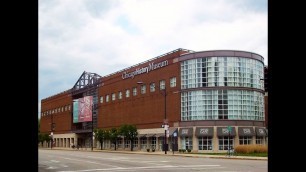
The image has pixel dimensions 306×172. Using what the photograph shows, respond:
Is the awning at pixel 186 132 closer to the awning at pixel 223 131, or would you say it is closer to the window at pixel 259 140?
the awning at pixel 223 131

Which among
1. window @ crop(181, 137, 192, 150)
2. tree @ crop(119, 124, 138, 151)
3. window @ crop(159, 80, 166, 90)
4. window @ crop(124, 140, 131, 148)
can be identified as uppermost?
Answer: window @ crop(159, 80, 166, 90)

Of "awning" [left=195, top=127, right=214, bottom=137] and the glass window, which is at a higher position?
"awning" [left=195, top=127, right=214, bottom=137]

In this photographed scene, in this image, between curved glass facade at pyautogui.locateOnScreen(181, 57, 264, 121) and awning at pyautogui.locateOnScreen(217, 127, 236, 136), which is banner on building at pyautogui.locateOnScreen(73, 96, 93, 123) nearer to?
curved glass facade at pyautogui.locateOnScreen(181, 57, 264, 121)

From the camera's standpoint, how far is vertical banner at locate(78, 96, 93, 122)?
323 ft

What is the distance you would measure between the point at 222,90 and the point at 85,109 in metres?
48.3

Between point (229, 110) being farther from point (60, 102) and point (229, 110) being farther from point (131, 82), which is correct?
point (60, 102)

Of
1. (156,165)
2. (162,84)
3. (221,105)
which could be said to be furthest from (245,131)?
(156,165)

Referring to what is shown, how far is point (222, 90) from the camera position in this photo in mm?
61000

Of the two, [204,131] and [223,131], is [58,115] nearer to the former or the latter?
[204,131]

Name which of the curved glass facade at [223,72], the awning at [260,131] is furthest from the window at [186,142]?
the awning at [260,131]

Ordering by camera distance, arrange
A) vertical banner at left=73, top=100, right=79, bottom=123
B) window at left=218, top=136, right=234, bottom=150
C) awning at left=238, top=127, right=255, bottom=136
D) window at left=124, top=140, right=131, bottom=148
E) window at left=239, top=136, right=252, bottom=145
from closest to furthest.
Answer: window at left=218, top=136, right=234, bottom=150 < awning at left=238, top=127, right=255, bottom=136 < window at left=239, top=136, right=252, bottom=145 < window at left=124, top=140, right=131, bottom=148 < vertical banner at left=73, top=100, right=79, bottom=123

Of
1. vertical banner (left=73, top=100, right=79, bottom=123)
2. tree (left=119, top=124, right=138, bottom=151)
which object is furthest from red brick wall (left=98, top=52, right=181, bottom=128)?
vertical banner (left=73, top=100, right=79, bottom=123)
